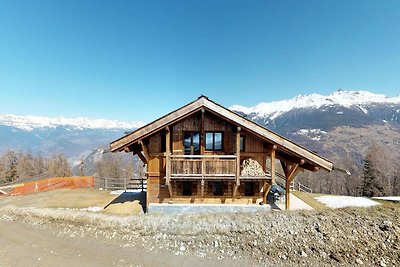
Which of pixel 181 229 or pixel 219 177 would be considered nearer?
pixel 181 229

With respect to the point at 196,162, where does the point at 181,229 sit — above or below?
below

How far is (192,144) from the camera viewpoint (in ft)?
59.7

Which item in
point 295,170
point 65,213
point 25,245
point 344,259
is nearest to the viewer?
point 344,259

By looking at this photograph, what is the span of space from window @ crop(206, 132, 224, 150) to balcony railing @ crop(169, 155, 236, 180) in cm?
140

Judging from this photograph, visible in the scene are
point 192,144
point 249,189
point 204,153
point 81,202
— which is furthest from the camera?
point 81,202

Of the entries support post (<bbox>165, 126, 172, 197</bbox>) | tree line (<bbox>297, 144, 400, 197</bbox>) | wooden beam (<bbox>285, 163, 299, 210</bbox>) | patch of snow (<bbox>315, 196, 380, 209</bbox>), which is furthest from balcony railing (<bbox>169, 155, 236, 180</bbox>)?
tree line (<bbox>297, 144, 400, 197</bbox>)

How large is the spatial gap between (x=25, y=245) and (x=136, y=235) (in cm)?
559

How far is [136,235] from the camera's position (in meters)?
12.7

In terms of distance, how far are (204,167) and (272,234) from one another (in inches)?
259

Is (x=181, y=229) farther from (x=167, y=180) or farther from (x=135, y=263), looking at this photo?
(x=167, y=180)

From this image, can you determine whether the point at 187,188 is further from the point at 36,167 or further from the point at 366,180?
the point at 36,167

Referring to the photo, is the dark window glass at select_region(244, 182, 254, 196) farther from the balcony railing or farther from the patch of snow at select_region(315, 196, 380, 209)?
the patch of snow at select_region(315, 196, 380, 209)

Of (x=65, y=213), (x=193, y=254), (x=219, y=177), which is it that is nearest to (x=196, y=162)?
(x=219, y=177)

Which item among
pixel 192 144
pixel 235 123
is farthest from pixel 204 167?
pixel 235 123
